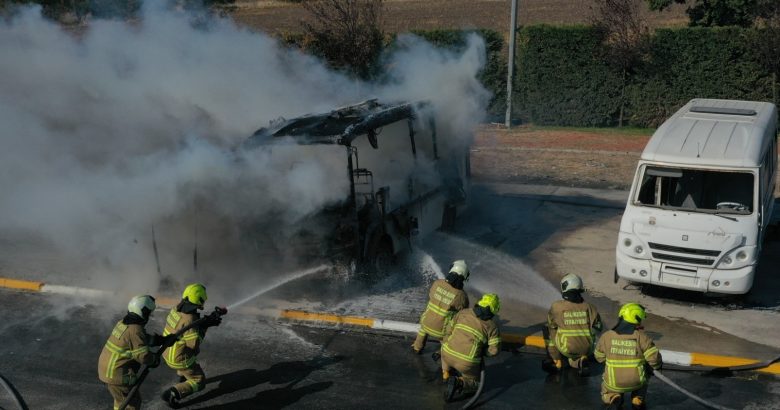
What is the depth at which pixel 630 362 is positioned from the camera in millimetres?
6730

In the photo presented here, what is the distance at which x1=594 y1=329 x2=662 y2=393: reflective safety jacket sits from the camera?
672 centimetres

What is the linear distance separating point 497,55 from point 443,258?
561 inches

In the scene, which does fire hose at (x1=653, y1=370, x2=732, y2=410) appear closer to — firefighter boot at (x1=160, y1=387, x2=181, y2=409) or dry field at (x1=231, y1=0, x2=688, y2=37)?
firefighter boot at (x1=160, y1=387, x2=181, y2=409)

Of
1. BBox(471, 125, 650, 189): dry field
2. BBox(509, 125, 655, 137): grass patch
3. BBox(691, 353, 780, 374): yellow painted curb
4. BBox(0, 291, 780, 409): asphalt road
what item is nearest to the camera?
BBox(0, 291, 780, 409): asphalt road

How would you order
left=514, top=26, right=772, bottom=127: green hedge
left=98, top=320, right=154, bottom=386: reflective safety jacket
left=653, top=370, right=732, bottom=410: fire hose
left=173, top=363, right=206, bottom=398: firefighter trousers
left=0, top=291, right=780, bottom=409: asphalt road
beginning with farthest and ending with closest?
left=514, top=26, right=772, bottom=127: green hedge → left=0, top=291, right=780, bottom=409: asphalt road → left=173, top=363, right=206, bottom=398: firefighter trousers → left=653, top=370, right=732, bottom=410: fire hose → left=98, top=320, right=154, bottom=386: reflective safety jacket

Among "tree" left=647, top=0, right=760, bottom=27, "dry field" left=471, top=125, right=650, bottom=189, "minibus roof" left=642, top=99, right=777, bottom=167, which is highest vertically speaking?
"tree" left=647, top=0, right=760, bottom=27

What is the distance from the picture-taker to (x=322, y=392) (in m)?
7.63

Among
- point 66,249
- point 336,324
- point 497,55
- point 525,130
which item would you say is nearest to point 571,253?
point 336,324

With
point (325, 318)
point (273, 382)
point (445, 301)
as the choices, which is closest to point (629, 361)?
point (445, 301)

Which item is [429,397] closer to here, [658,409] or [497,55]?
[658,409]

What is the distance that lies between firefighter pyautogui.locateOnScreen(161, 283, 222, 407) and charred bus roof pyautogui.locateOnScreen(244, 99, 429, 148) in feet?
9.44

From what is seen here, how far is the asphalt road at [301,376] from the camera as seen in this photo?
7426 mm

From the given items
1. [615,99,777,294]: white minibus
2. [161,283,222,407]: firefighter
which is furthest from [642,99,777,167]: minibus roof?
[161,283,222,407]: firefighter

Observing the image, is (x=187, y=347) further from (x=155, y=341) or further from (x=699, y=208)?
(x=699, y=208)
